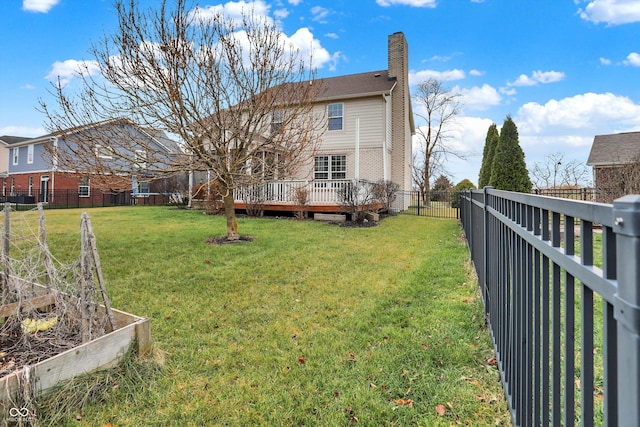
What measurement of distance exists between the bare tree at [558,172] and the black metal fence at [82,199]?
26.0 meters

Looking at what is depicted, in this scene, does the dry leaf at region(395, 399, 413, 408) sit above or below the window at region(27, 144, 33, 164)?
below

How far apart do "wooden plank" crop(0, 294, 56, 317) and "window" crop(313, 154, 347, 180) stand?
46.9 ft

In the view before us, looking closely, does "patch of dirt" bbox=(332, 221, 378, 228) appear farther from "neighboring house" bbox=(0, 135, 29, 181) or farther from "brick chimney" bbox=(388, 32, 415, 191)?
"neighboring house" bbox=(0, 135, 29, 181)

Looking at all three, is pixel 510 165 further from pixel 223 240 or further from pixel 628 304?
pixel 628 304

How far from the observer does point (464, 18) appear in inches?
531

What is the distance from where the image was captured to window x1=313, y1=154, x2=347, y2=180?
17.1 metres

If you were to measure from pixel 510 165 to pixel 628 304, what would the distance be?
14423mm

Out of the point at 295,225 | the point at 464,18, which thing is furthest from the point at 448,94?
the point at 295,225

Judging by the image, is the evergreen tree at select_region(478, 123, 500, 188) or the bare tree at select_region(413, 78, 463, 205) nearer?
the evergreen tree at select_region(478, 123, 500, 188)

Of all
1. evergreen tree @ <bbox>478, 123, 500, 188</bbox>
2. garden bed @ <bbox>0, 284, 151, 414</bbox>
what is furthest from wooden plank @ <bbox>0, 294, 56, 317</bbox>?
evergreen tree @ <bbox>478, 123, 500, 188</bbox>

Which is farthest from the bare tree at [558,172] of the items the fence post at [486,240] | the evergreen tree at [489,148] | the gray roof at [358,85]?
the fence post at [486,240]

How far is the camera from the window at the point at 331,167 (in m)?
17.1

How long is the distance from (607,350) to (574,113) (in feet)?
84.2

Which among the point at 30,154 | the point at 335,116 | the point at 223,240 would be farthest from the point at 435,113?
the point at 30,154
